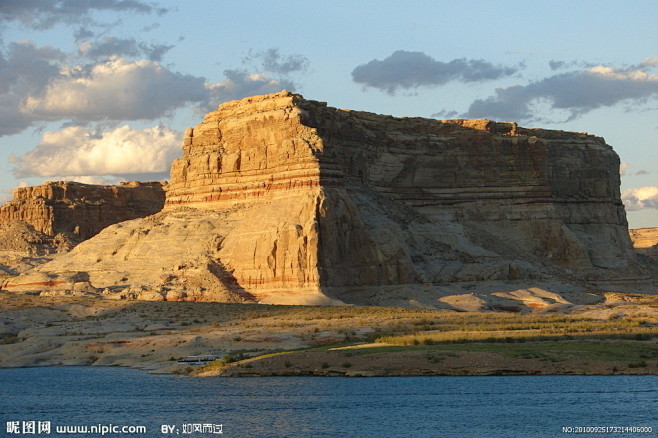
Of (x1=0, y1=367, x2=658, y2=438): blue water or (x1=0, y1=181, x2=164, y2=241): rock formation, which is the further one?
(x1=0, y1=181, x2=164, y2=241): rock formation

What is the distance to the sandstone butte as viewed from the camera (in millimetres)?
85250

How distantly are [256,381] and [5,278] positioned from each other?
52.5 m

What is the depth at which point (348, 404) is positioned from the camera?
43.7 metres

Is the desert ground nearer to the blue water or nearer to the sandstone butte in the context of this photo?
the blue water

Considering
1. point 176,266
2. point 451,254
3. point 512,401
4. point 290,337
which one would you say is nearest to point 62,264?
point 176,266

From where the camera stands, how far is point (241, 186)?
94.8 meters

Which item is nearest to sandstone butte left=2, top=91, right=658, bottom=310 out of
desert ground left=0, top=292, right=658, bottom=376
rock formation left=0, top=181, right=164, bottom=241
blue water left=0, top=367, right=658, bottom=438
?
desert ground left=0, top=292, right=658, bottom=376

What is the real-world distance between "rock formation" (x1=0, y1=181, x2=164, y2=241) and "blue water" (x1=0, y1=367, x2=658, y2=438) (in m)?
95.5

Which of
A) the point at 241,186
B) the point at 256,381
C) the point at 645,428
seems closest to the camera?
the point at 645,428

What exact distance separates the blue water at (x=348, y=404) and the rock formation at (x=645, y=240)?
120333mm

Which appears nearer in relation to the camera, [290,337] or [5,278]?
[290,337]

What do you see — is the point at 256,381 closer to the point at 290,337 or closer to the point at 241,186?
the point at 290,337

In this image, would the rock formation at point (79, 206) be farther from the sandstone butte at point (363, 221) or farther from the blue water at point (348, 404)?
the blue water at point (348, 404)

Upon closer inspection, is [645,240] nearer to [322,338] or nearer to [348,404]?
[322,338]
